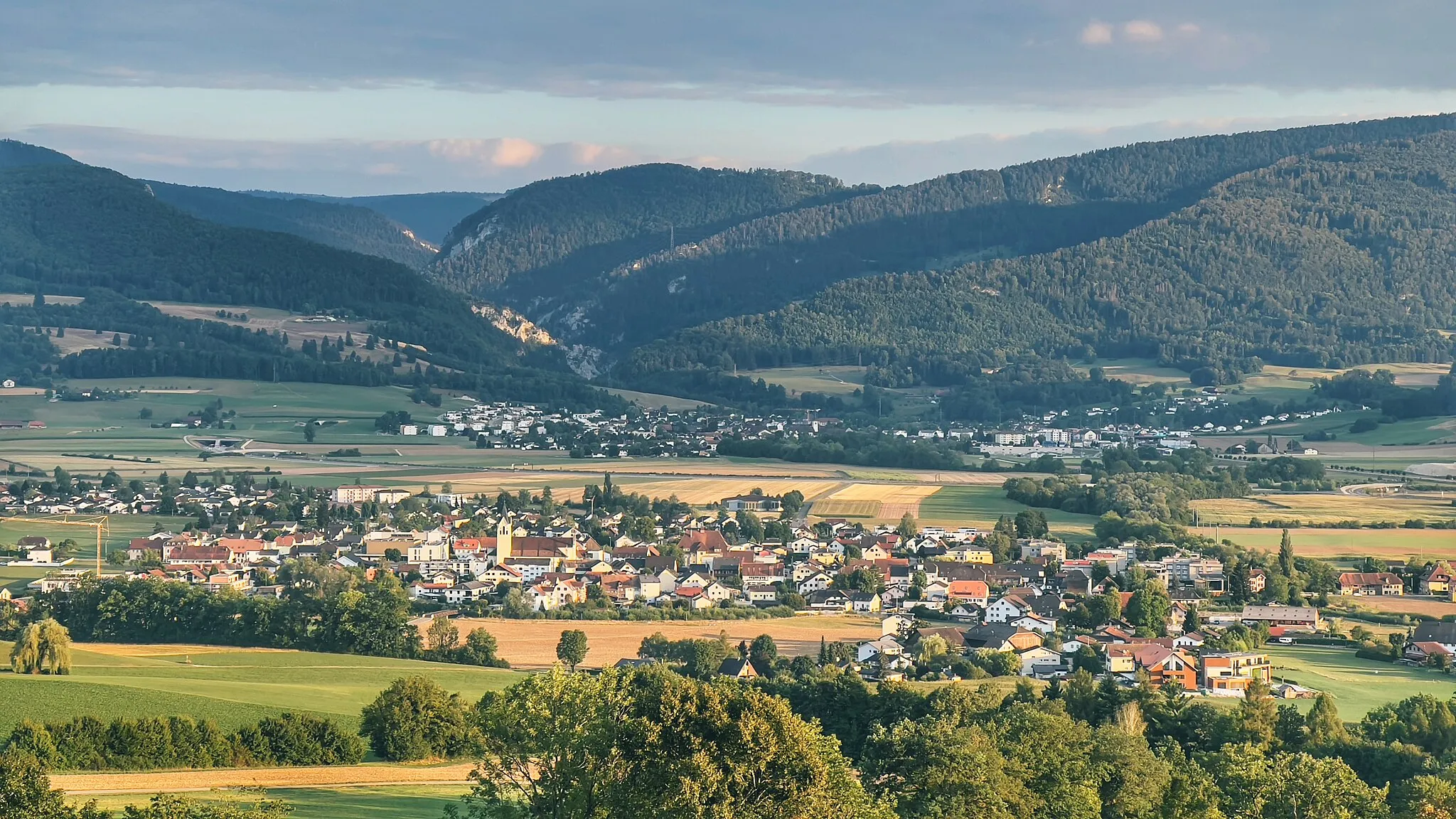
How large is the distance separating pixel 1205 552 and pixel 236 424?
73872 millimetres

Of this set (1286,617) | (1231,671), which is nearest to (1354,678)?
(1231,671)

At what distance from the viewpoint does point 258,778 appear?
37.4 metres

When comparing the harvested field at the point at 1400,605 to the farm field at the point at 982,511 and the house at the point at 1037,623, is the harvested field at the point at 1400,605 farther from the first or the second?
the farm field at the point at 982,511

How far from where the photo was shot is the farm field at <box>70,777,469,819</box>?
111ft

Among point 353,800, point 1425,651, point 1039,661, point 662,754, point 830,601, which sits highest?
point 662,754

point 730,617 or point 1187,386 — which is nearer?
point 730,617

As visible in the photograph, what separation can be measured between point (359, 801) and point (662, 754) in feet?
34.5

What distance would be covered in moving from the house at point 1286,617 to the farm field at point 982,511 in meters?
19.9

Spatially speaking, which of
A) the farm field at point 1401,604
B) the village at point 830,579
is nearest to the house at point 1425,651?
the village at point 830,579

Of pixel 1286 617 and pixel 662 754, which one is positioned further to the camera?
pixel 1286 617

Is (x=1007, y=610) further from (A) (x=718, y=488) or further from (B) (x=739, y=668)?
(A) (x=718, y=488)

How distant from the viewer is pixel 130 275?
194250mm

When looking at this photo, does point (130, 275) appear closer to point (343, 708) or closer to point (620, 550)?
point (620, 550)

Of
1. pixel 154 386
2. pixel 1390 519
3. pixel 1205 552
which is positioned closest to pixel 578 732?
pixel 1205 552
